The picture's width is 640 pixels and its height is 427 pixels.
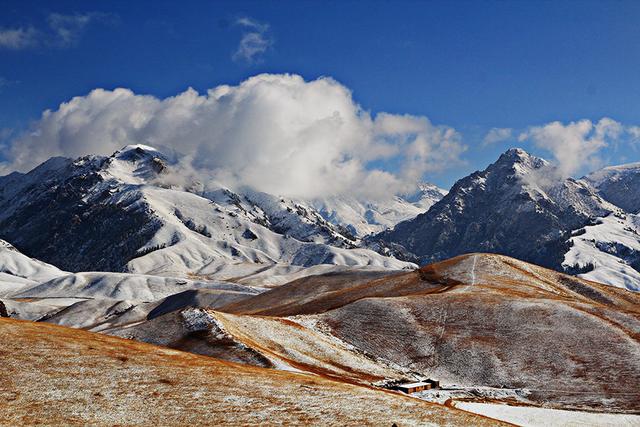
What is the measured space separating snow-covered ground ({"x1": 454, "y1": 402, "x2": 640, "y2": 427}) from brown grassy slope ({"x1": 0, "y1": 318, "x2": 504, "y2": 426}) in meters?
19.8

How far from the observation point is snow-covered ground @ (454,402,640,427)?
5357cm

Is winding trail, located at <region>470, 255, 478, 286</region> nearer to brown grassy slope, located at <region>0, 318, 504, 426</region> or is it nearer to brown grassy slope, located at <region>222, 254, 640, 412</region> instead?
brown grassy slope, located at <region>222, 254, 640, 412</region>

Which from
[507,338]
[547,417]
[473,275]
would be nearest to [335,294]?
[473,275]

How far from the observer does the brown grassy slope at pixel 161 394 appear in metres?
33.1

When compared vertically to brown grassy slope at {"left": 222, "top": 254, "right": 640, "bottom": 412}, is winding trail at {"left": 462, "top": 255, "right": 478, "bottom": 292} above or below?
above

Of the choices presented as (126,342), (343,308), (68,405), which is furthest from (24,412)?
(343,308)

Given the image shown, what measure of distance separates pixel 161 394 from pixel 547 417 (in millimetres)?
37230

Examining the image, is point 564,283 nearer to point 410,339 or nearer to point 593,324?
point 593,324

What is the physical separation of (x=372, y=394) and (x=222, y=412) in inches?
426

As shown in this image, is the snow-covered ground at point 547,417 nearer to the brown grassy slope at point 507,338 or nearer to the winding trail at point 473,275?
the brown grassy slope at point 507,338

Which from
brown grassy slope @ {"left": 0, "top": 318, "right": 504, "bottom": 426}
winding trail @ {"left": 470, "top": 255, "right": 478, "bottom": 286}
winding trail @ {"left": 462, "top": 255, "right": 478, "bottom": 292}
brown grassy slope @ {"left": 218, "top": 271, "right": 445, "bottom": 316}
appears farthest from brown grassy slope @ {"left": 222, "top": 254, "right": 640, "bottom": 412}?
brown grassy slope @ {"left": 0, "top": 318, "right": 504, "bottom": 426}

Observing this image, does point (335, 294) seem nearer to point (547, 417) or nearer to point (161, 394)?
point (547, 417)

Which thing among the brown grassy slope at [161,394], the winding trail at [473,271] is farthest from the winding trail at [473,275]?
the brown grassy slope at [161,394]

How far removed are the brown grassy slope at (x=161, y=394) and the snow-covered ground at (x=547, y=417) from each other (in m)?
19.8
